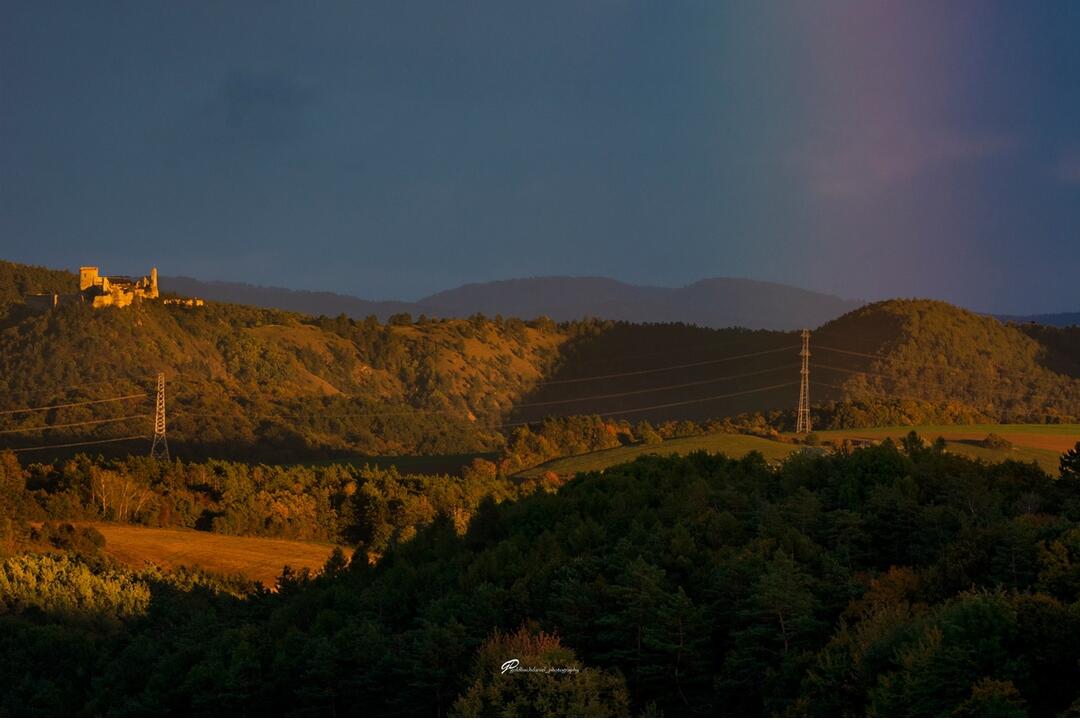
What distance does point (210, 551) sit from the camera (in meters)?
55.9

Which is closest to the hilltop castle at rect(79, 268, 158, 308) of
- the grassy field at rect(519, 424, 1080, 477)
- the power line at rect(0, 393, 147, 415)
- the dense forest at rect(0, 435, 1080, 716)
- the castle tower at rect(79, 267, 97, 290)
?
the castle tower at rect(79, 267, 97, 290)

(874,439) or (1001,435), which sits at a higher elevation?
(1001,435)

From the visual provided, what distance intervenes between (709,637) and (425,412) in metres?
119

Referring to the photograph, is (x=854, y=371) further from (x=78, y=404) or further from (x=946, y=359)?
(x=78, y=404)

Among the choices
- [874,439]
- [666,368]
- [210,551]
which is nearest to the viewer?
[210,551]

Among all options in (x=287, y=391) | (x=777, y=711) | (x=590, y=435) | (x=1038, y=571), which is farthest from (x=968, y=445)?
(x=287, y=391)

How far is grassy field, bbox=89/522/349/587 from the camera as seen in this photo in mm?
53031

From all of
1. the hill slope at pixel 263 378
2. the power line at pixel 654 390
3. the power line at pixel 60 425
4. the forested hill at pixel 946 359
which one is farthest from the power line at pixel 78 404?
the forested hill at pixel 946 359

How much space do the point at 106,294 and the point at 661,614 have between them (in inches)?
4931

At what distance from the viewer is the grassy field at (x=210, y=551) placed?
53.0 metres

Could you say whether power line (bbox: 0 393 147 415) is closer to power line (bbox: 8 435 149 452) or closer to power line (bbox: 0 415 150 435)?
power line (bbox: 0 415 150 435)

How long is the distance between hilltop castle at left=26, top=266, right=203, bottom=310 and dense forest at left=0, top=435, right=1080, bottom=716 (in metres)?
102

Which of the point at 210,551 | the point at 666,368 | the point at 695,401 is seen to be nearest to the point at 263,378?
the point at 695,401

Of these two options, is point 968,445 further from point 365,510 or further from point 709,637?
point 709,637
